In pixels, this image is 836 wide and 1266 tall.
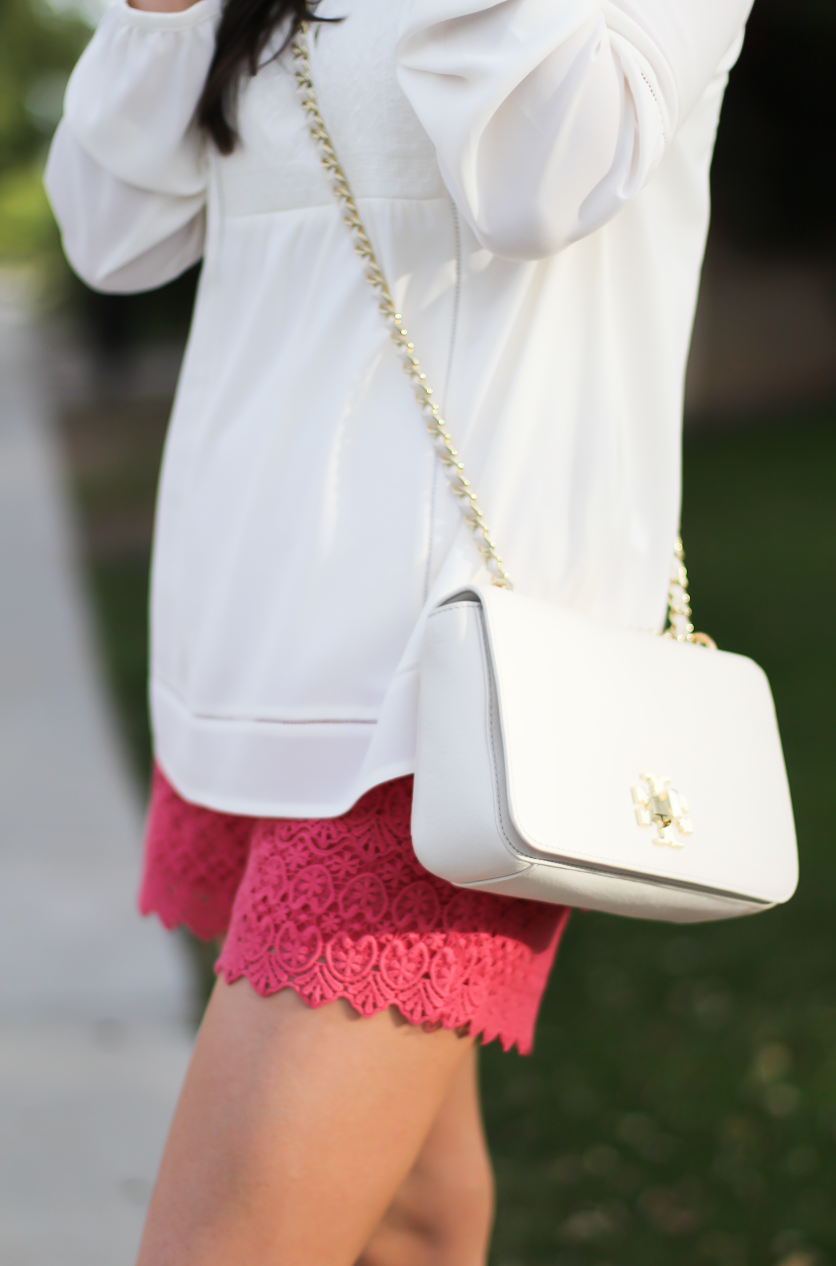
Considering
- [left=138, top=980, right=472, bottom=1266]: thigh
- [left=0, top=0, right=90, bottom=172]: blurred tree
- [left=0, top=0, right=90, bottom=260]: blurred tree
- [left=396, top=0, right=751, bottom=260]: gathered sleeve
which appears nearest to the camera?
[left=396, top=0, right=751, bottom=260]: gathered sleeve

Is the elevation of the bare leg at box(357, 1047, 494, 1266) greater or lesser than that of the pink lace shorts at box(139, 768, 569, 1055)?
lesser

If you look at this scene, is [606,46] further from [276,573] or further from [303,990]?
[303,990]

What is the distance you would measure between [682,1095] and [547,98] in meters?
2.16

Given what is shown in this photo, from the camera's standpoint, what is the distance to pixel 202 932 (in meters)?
1.52

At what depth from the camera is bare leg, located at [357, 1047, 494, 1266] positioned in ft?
4.99

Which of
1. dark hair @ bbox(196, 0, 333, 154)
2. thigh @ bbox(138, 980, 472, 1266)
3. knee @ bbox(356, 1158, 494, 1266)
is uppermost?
dark hair @ bbox(196, 0, 333, 154)

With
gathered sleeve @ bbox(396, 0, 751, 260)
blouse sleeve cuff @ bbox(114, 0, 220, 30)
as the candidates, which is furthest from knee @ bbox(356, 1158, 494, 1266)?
blouse sleeve cuff @ bbox(114, 0, 220, 30)

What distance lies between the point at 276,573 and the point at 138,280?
1.84ft

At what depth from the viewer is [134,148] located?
1.40m

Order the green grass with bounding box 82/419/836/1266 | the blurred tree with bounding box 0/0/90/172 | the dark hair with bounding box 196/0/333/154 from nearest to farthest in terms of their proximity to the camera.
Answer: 1. the dark hair with bounding box 196/0/333/154
2. the green grass with bounding box 82/419/836/1266
3. the blurred tree with bounding box 0/0/90/172

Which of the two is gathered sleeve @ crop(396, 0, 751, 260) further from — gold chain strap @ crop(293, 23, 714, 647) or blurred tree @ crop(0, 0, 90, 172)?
blurred tree @ crop(0, 0, 90, 172)

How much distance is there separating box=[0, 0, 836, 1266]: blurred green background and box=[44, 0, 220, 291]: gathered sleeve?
0.94m

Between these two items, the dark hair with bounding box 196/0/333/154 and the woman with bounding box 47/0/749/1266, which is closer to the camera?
the woman with bounding box 47/0/749/1266

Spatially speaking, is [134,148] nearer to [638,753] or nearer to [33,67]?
[638,753]
